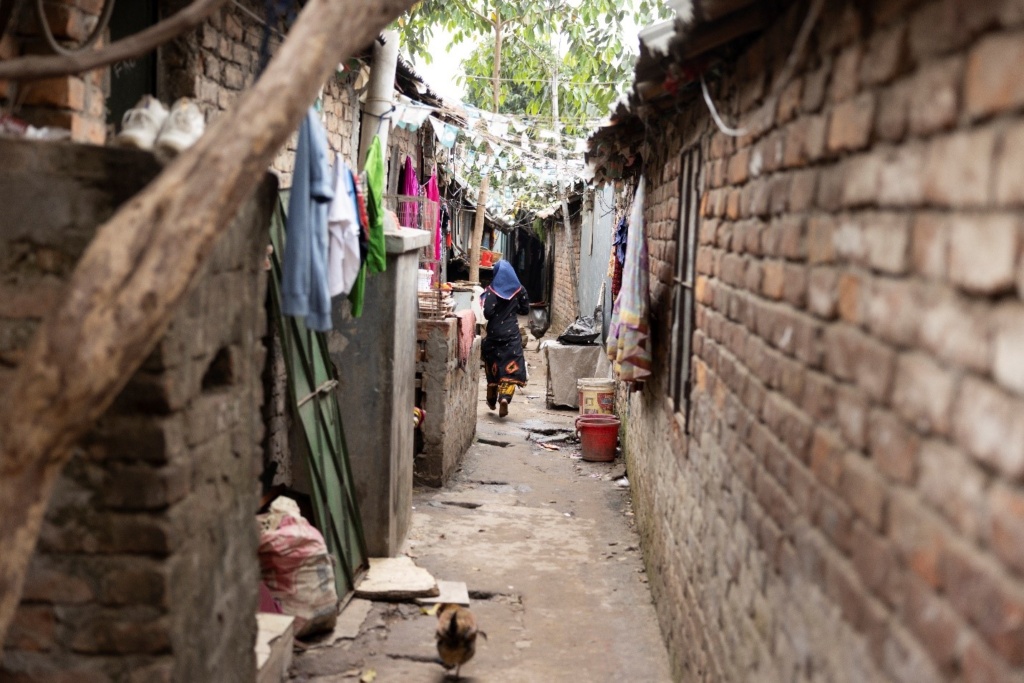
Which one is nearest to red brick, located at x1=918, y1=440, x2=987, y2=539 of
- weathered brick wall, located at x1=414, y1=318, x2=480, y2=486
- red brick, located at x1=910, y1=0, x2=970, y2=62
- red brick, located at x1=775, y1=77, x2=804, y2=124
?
red brick, located at x1=910, y1=0, x2=970, y2=62

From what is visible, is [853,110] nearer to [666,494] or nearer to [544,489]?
[666,494]

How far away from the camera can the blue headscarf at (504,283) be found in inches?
510

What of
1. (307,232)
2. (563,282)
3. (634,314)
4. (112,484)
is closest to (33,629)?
(112,484)

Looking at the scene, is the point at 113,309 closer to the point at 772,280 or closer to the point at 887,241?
the point at 887,241

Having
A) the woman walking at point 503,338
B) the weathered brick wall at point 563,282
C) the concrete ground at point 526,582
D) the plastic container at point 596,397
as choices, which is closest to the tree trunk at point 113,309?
the concrete ground at point 526,582

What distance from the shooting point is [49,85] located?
3.75 metres

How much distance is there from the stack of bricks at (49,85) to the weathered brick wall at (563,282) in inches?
586

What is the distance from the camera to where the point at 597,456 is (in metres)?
10.8

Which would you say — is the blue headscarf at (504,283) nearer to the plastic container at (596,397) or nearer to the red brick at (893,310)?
the plastic container at (596,397)

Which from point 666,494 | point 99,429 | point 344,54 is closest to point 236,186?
point 344,54

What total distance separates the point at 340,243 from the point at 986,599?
11.5 feet

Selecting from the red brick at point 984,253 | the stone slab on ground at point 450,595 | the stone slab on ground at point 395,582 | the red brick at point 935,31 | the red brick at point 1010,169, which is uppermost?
the red brick at point 935,31

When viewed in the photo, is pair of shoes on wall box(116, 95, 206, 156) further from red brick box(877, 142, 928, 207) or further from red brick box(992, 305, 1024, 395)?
red brick box(992, 305, 1024, 395)

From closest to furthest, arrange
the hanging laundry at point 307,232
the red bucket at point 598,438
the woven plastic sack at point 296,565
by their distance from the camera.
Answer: the hanging laundry at point 307,232 → the woven plastic sack at point 296,565 → the red bucket at point 598,438
